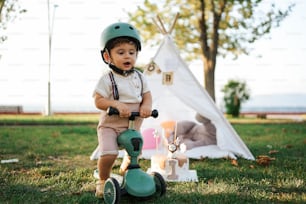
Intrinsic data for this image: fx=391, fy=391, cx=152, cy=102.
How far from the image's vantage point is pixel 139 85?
11.2ft

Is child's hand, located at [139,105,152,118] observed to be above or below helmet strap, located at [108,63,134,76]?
below

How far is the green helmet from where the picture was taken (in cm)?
312

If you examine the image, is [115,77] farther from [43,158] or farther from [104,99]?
[43,158]

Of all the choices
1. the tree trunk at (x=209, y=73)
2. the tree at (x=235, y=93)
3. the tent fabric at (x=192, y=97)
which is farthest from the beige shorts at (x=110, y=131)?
the tree at (x=235, y=93)

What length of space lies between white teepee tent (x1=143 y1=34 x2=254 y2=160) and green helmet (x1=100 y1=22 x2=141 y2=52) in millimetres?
2638

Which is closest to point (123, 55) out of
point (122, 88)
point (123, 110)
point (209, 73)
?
point (122, 88)

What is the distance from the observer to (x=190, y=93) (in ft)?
18.9

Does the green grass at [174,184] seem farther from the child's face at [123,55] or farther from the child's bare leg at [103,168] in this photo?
the child's face at [123,55]

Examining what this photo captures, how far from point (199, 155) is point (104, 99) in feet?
8.88

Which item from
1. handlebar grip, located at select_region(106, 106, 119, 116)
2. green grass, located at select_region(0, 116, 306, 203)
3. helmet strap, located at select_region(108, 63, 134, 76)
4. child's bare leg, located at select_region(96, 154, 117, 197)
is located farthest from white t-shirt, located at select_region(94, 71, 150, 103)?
green grass, located at select_region(0, 116, 306, 203)

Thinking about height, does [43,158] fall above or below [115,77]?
below

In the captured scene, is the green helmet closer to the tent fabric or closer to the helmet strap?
the helmet strap

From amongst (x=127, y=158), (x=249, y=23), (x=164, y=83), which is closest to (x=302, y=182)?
(x=127, y=158)

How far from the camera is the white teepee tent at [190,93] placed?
563cm
